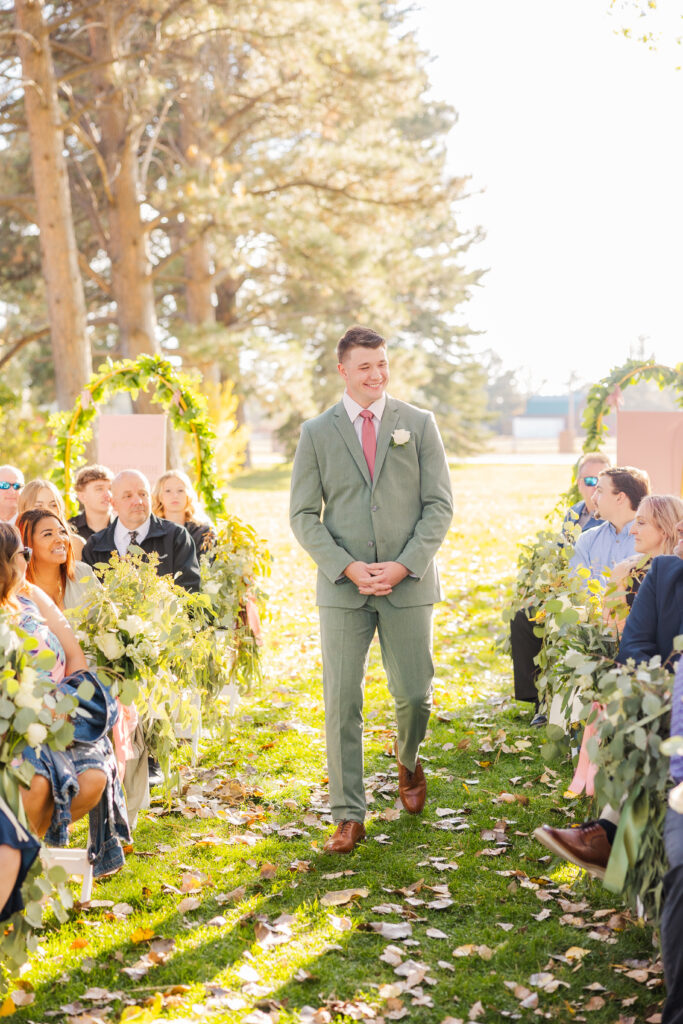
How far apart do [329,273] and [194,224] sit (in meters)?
4.55

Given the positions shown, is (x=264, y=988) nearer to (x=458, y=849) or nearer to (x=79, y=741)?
(x=79, y=741)

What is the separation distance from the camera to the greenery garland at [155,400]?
8445mm

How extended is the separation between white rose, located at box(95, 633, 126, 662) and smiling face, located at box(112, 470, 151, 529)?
195cm

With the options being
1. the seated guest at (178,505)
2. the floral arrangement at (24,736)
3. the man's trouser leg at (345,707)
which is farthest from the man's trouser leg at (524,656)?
the floral arrangement at (24,736)

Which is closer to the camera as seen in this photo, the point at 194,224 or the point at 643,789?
the point at 643,789

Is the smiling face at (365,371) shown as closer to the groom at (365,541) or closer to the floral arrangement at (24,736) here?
the groom at (365,541)

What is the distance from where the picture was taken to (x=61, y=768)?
3.69m

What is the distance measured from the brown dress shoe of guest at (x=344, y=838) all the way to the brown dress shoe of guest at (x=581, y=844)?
1423 mm

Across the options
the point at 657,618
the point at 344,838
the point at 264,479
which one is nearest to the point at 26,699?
the point at 344,838

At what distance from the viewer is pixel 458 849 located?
4.75 m

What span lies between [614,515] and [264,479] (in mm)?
26519

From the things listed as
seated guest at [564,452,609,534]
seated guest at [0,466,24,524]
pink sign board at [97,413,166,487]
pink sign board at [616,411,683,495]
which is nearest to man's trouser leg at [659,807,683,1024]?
seated guest at [564,452,609,534]

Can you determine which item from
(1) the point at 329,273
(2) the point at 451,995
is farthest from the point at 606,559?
(1) the point at 329,273

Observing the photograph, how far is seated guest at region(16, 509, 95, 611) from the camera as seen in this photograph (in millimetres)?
4930
